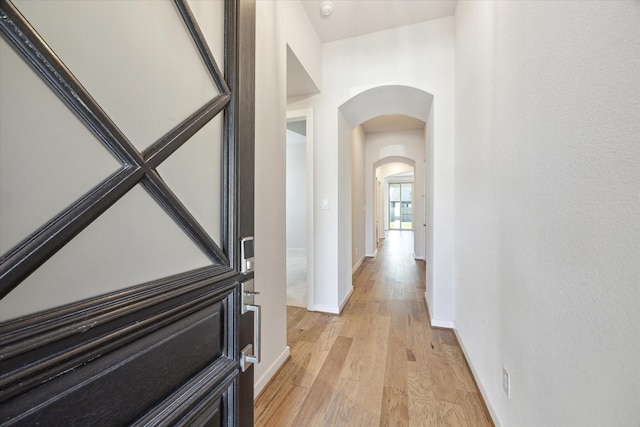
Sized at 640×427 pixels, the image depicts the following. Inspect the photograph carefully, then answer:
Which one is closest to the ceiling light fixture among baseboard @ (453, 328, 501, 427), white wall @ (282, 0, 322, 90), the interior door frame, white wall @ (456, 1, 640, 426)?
white wall @ (282, 0, 322, 90)

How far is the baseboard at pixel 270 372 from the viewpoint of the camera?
1.59 metres

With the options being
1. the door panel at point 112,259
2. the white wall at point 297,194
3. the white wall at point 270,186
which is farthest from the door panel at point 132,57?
the white wall at point 297,194

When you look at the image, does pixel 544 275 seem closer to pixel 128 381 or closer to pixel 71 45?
pixel 128 381

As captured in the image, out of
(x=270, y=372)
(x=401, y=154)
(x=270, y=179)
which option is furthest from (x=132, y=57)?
(x=401, y=154)

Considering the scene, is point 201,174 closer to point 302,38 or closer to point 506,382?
point 506,382

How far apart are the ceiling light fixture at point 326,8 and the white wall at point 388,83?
47 centimetres

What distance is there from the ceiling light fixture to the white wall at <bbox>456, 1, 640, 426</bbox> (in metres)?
1.32

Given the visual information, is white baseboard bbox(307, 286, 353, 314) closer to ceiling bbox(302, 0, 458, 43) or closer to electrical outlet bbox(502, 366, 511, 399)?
electrical outlet bbox(502, 366, 511, 399)

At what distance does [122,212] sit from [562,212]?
1209 millimetres

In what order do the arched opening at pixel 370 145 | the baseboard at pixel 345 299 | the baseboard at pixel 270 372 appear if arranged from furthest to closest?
the baseboard at pixel 345 299
the arched opening at pixel 370 145
the baseboard at pixel 270 372

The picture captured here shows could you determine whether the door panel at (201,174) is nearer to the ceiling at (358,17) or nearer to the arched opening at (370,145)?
the ceiling at (358,17)

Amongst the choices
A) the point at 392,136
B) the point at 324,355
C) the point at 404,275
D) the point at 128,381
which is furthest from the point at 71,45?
the point at 392,136

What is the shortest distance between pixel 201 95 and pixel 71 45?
0.27 metres

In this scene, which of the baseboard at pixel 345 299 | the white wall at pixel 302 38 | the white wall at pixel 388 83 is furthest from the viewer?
the baseboard at pixel 345 299
